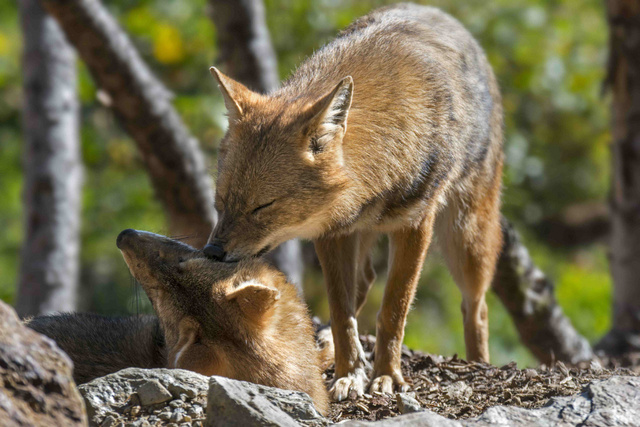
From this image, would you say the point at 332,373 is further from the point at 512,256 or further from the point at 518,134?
the point at 518,134

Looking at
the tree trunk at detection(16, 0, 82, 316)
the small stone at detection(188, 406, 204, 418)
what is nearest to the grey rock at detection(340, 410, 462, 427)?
the small stone at detection(188, 406, 204, 418)

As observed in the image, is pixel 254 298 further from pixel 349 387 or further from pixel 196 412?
pixel 349 387

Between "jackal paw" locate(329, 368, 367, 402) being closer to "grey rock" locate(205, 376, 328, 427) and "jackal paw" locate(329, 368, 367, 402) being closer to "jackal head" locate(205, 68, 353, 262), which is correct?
"jackal head" locate(205, 68, 353, 262)

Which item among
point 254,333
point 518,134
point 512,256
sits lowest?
point 254,333

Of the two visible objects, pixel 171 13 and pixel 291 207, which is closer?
pixel 291 207

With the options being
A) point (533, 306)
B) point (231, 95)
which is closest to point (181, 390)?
point (231, 95)

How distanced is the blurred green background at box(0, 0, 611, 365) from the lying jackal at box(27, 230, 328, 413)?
5.88m

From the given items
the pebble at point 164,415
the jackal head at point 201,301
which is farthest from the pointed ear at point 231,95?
the pebble at point 164,415

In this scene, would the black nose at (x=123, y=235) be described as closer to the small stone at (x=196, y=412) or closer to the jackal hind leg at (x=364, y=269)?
the small stone at (x=196, y=412)

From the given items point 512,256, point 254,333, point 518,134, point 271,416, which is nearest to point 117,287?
point 512,256

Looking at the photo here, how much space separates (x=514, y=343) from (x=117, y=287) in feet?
20.6

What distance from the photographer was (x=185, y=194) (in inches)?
346

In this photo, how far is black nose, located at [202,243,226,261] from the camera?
4.44 metres

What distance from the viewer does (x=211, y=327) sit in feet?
13.4
